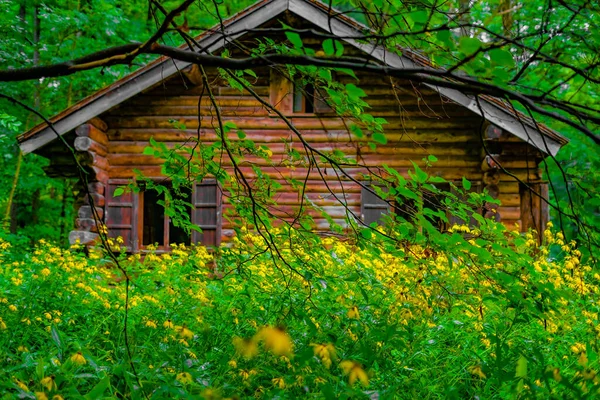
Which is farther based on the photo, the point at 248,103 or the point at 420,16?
the point at 248,103

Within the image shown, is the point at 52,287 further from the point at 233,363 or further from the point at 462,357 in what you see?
the point at 462,357

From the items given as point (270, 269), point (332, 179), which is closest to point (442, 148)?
point (332, 179)

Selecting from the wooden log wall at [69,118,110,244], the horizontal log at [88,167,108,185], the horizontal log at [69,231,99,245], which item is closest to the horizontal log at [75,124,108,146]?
the wooden log wall at [69,118,110,244]

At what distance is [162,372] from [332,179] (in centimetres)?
761

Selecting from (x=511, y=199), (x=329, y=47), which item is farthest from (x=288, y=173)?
(x=329, y=47)

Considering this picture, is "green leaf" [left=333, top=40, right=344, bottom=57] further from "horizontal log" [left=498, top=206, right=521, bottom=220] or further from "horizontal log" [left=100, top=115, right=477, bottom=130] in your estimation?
"horizontal log" [left=498, top=206, right=521, bottom=220]

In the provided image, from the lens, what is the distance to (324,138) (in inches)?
437

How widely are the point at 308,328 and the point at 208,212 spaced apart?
662cm

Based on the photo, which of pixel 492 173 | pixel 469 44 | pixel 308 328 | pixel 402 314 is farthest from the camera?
pixel 492 173

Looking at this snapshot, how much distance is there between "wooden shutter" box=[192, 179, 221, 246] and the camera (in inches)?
428

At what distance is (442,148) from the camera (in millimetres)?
10852

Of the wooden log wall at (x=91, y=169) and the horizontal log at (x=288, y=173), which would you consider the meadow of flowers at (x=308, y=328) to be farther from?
the horizontal log at (x=288, y=173)

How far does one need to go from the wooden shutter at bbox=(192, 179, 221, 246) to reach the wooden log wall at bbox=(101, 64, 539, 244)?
0.21 meters

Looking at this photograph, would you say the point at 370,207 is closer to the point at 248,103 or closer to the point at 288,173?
the point at 288,173
